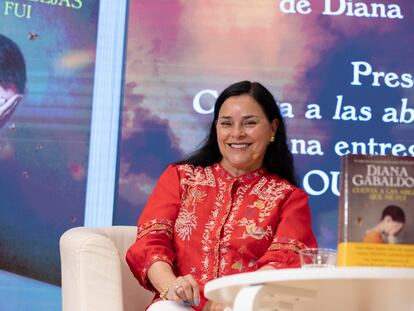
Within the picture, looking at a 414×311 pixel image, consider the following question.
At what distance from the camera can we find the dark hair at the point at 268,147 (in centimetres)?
304

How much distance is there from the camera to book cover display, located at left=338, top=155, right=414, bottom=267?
182 centimetres

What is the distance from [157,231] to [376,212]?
3.70 ft

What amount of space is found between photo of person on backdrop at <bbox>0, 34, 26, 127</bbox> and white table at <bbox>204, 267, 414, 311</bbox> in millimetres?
2292

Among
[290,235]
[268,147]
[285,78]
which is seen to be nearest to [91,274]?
[290,235]

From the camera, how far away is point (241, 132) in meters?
2.97

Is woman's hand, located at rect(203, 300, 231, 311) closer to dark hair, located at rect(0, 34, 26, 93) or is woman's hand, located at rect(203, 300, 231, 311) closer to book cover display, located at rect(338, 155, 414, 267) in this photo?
book cover display, located at rect(338, 155, 414, 267)

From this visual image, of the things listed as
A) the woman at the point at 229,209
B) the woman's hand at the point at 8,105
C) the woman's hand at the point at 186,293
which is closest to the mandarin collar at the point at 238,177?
the woman at the point at 229,209

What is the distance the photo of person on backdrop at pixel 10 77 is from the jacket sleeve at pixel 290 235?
160cm

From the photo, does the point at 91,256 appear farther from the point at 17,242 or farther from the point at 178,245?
the point at 17,242

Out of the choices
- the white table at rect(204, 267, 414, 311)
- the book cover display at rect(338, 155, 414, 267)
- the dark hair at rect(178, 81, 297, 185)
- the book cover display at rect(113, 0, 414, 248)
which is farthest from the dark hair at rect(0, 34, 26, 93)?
the book cover display at rect(338, 155, 414, 267)

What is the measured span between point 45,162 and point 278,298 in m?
2.38

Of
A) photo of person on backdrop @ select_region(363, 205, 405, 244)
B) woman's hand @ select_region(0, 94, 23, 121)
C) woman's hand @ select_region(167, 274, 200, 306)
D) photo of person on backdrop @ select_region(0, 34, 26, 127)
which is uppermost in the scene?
photo of person on backdrop @ select_region(0, 34, 26, 127)

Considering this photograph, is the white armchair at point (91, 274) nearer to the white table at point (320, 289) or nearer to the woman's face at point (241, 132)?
the woman's face at point (241, 132)

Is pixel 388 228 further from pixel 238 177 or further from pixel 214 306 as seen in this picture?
pixel 238 177
